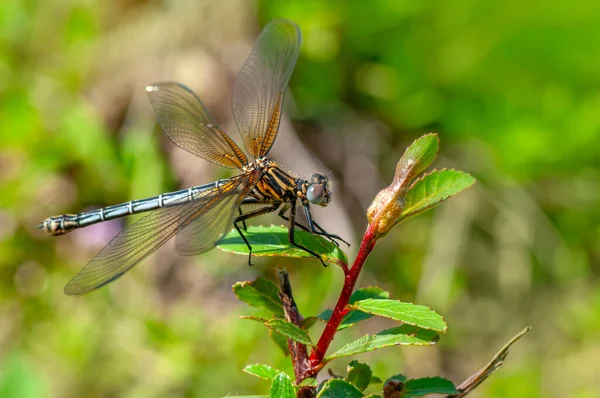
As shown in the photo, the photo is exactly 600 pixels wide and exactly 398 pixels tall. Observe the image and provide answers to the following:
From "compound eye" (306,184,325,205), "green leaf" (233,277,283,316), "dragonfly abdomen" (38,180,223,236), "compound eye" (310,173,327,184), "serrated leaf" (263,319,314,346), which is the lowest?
"serrated leaf" (263,319,314,346)

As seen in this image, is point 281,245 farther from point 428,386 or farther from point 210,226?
point 210,226

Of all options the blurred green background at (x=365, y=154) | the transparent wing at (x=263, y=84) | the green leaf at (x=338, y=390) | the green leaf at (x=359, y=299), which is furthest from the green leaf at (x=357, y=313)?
the blurred green background at (x=365, y=154)

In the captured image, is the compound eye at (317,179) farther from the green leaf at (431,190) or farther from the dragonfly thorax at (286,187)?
the green leaf at (431,190)

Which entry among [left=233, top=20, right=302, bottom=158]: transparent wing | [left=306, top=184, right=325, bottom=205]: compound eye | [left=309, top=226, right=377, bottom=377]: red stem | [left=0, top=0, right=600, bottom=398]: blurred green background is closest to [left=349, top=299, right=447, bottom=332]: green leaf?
[left=309, top=226, right=377, bottom=377]: red stem

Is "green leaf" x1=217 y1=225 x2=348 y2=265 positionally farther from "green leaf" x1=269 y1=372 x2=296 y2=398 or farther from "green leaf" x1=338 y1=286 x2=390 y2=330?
"green leaf" x1=269 y1=372 x2=296 y2=398

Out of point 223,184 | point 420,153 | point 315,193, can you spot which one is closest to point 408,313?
point 420,153

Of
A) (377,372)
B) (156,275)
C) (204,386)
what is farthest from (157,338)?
(377,372)

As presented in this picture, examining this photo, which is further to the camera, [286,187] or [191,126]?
[191,126]
